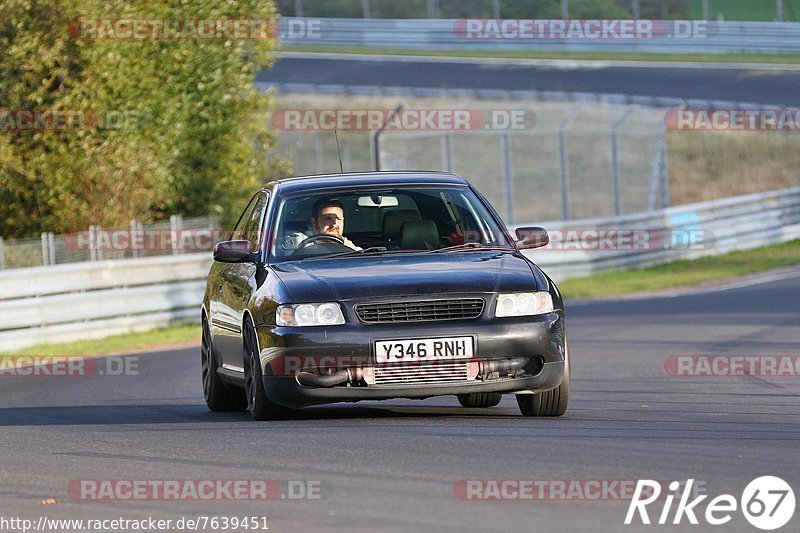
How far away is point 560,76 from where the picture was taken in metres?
42.7

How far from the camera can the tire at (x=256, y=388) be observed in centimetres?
977

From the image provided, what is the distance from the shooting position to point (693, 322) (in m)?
18.5

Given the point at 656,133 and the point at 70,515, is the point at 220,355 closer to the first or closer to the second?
the point at 70,515

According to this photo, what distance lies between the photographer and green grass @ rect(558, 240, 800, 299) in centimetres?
2539

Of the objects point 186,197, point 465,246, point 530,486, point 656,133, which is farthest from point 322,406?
point 656,133

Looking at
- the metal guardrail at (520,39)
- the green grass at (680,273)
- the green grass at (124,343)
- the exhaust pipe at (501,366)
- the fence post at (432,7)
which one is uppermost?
the exhaust pipe at (501,366)

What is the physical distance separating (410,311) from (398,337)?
173mm

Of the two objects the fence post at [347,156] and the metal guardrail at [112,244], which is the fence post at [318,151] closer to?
the fence post at [347,156]

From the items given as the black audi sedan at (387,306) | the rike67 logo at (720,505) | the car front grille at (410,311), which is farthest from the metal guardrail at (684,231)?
the rike67 logo at (720,505)

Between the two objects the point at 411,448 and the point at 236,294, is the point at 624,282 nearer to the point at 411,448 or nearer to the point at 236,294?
the point at 236,294

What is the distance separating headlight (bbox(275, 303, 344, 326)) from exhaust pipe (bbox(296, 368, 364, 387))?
0.94 ft

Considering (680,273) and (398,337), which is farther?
(680,273)

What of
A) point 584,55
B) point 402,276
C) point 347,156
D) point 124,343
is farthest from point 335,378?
point 584,55

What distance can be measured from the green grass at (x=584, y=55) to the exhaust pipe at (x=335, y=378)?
3516 cm
